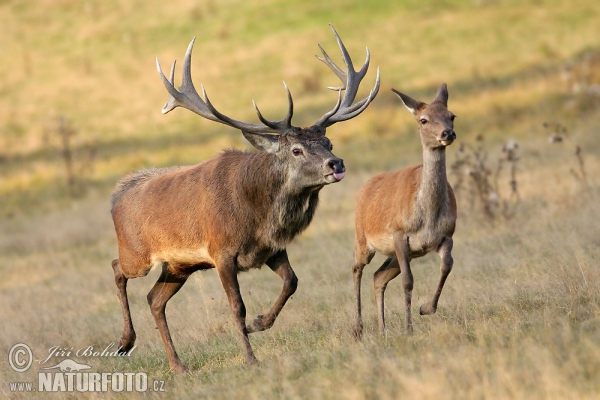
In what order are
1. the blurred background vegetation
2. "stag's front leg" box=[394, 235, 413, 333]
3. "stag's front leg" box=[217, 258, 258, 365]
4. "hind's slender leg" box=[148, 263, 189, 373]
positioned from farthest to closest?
the blurred background vegetation → "hind's slender leg" box=[148, 263, 189, 373] → "stag's front leg" box=[394, 235, 413, 333] → "stag's front leg" box=[217, 258, 258, 365]

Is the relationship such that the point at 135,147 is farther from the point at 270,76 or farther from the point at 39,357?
the point at 39,357

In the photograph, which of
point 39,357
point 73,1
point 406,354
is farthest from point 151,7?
point 406,354

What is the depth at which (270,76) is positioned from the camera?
3478cm

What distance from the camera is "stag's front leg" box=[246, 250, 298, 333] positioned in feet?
25.9

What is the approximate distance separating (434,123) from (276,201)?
1.78 m

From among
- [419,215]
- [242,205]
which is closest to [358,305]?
[419,215]

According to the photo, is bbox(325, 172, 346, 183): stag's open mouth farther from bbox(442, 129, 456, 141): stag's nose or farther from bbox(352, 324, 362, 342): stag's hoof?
bbox(352, 324, 362, 342): stag's hoof

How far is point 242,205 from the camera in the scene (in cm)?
798

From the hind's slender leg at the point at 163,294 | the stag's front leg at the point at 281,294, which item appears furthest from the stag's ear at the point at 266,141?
the hind's slender leg at the point at 163,294

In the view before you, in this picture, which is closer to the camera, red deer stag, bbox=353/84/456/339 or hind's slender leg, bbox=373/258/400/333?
red deer stag, bbox=353/84/456/339

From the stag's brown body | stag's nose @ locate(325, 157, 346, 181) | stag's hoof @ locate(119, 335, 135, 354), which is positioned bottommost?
stag's hoof @ locate(119, 335, 135, 354)

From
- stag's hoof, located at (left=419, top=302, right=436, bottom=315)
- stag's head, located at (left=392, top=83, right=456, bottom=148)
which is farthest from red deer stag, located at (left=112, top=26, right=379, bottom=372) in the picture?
stag's hoof, located at (left=419, top=302, right=436, bottom=315)

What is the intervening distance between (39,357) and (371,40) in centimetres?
2901

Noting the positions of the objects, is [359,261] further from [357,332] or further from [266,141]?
[266,141]
